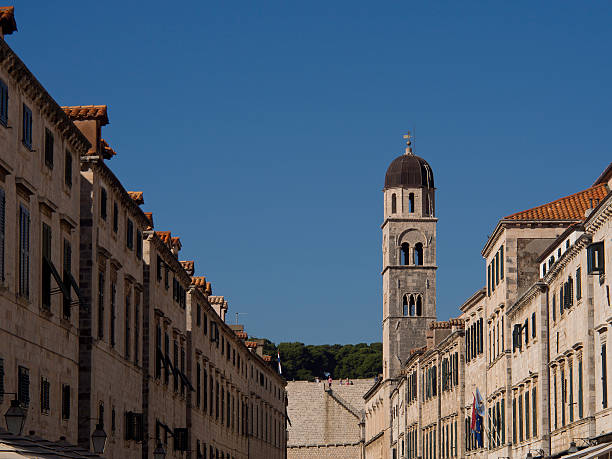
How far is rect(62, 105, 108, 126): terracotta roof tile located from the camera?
3672 cm

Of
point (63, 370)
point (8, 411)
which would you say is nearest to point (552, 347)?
point (63, 370)

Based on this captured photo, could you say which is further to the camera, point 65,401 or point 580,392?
point 580,392

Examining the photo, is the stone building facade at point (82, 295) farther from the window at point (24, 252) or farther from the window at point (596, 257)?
the window at point (596, 257)

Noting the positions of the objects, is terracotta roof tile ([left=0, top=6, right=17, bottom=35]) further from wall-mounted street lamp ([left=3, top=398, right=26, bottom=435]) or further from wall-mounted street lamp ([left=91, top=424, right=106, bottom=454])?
wall-mounted street lamp ([left=91, top=424, right=106, bottom=454])

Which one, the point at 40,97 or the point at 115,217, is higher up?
the point at 40,97

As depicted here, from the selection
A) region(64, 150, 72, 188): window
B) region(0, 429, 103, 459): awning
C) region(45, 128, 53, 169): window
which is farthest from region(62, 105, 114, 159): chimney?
region(0, 429, 103, 459): awning

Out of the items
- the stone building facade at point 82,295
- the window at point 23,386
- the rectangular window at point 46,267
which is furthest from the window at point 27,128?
the window at point 23,386

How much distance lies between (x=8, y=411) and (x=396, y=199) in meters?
99.1

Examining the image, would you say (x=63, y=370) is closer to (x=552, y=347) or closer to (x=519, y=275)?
(x=552, y=347)

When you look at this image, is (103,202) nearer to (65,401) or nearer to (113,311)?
(113,311)

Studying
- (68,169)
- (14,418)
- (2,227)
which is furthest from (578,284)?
(14,418)

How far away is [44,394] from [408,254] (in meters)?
93.5

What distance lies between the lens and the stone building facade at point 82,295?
27047 mm

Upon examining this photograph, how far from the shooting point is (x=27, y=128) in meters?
28.4
